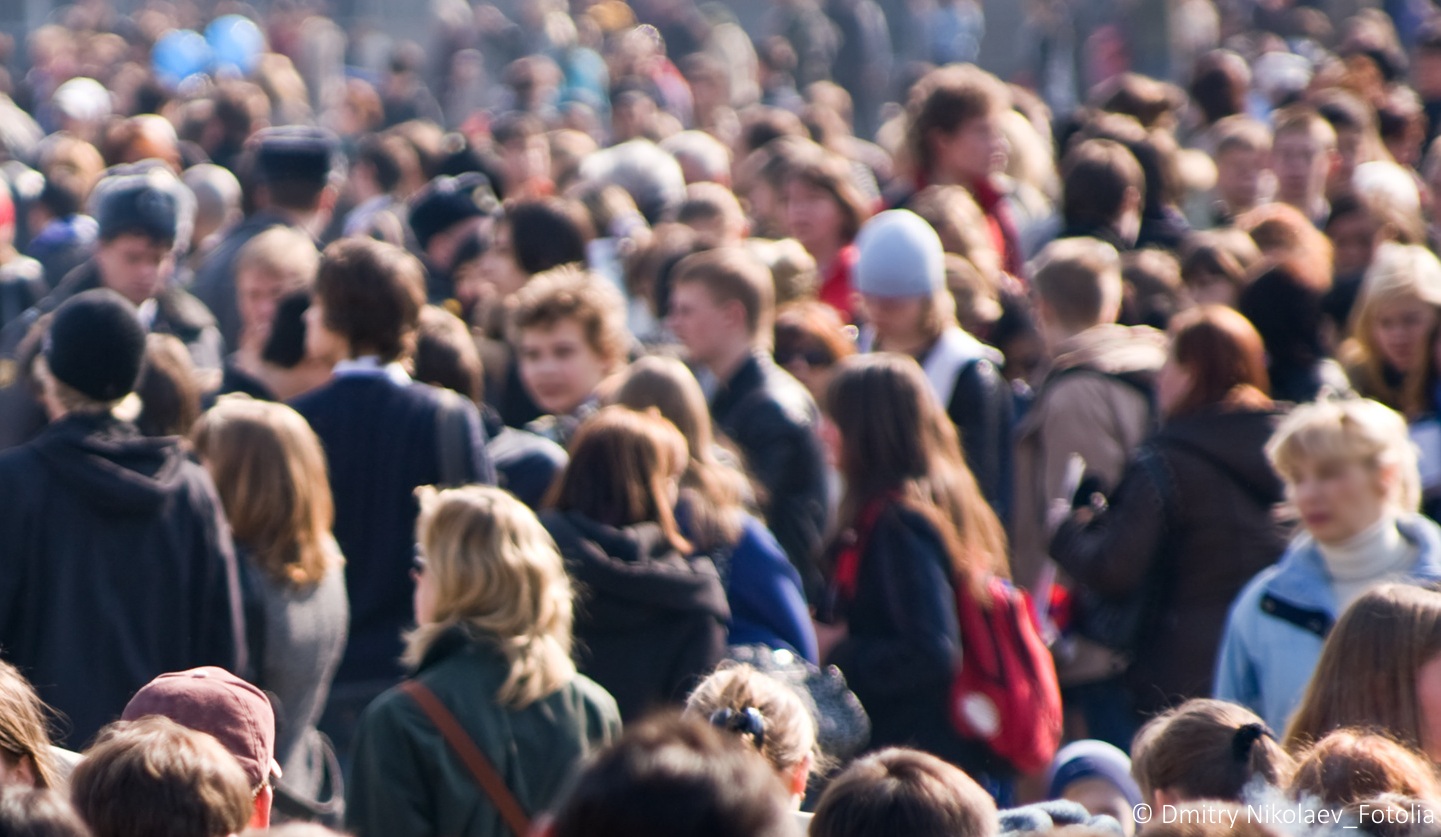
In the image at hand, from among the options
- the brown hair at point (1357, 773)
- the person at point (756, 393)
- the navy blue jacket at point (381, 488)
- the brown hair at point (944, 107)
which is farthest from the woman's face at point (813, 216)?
the brown hair at point (1357, 773)

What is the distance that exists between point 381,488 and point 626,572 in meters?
1.08

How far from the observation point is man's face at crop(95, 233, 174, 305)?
6930mm

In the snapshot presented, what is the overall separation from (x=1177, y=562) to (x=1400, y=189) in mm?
4137

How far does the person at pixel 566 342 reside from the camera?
6176 mm

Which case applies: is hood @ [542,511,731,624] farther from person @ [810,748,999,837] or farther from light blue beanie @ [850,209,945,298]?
light blue beanie @ [850,209,945,298]

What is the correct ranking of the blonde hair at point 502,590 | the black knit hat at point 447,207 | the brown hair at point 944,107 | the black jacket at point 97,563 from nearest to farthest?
the blonde hair at point 502,590 < the black jacket at point 97,563 < the black knit hat at point 447,207 < the brown hair at point 944,107

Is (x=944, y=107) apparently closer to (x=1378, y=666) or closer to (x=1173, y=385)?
(x=1173, y=385)

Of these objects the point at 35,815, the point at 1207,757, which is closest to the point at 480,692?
the point at 1207,757

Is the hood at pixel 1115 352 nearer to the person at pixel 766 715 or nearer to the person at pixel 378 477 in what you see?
the person at pixel 378 477

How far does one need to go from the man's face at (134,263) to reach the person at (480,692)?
294cm

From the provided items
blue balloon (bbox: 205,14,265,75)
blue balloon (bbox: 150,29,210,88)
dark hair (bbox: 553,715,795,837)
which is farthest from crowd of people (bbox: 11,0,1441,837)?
blue balloon (bbox: 205,14,265,75)

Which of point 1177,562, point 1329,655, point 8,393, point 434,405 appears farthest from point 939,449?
point 8,393

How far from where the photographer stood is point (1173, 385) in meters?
5.80

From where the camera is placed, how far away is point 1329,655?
3.89m
